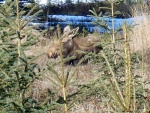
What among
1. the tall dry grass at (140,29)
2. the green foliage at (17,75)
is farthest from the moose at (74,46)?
the green foliage at (17,75)

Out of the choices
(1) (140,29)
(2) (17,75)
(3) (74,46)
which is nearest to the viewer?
(2) (17,75)

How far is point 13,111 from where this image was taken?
223 cm

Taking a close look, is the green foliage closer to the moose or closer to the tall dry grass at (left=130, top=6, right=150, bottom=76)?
the moose

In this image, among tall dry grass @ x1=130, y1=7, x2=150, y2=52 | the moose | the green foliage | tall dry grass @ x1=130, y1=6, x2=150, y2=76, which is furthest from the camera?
tall dry grass @ x1=130, y1=7, x2=150, y2=52

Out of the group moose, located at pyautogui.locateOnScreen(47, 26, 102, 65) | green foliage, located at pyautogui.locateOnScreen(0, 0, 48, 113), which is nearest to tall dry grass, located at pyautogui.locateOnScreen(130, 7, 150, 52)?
moose, located at pyautogui.locateOnScreen(47, 26, 102, 65)

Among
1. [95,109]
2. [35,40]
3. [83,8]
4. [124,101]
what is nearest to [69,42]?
[95,109]

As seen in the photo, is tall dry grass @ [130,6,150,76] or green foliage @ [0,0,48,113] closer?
green foliage @ [0,0,48,113]

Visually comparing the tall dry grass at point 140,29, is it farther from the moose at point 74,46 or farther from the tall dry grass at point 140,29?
the moose at point 74,46

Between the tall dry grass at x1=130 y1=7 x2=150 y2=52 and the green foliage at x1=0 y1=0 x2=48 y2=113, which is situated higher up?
the green foliage at x1=0 y1=0 x2=48 y2=113

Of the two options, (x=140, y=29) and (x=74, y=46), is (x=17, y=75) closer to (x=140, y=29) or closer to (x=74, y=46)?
(x=74, y=46)

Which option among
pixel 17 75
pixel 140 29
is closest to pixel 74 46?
pixel 140 29

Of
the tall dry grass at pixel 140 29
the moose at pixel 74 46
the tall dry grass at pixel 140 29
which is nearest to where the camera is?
the moose at pixel 74 46

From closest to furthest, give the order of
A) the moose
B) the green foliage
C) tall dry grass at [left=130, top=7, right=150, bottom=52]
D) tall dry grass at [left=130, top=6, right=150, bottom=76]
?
the green foliage
the moose
tall dry grass at [left=130, top=6, right=150, bottom=76]
tall dry grass at [left=130, top=7, right=150, bottom=52]

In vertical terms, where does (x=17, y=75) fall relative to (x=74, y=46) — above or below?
above
